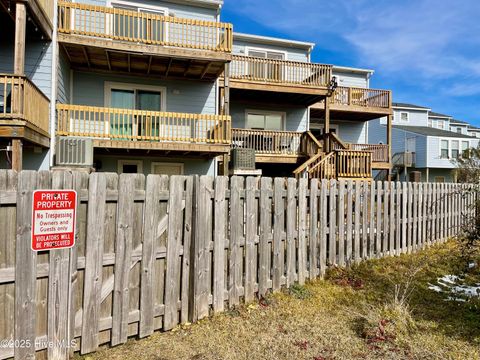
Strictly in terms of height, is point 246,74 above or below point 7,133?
above

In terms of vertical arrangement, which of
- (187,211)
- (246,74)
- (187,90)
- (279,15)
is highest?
(279,15)

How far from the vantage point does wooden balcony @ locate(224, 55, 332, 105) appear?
14250 mm

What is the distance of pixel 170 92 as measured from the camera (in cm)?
1332

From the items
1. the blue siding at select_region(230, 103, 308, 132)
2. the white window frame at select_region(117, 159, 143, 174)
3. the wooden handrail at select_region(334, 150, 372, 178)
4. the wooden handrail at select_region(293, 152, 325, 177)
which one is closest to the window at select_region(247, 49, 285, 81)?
the blue siding at select_region(230, 103, 308, 132)

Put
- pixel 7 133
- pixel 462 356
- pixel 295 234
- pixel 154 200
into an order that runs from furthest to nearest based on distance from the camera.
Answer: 1. pixel 7 133
2. pixel 295 234
3. pixel 154 200
4. pixel 462 356

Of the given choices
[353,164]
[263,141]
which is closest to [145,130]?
[263,141]

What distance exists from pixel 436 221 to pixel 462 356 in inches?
244

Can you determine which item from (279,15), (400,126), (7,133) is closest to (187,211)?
(7,133)

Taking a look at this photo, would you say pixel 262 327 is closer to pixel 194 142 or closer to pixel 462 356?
pixel 462 356

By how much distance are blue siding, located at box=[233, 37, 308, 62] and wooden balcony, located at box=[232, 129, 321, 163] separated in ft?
18.9

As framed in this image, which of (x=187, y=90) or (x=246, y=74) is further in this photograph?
(x=246, y=74)

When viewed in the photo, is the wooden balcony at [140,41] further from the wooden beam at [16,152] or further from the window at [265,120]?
the wooden beam at [16,152]

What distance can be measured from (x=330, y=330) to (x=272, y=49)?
17.1 m

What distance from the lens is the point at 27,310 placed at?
2945mm
